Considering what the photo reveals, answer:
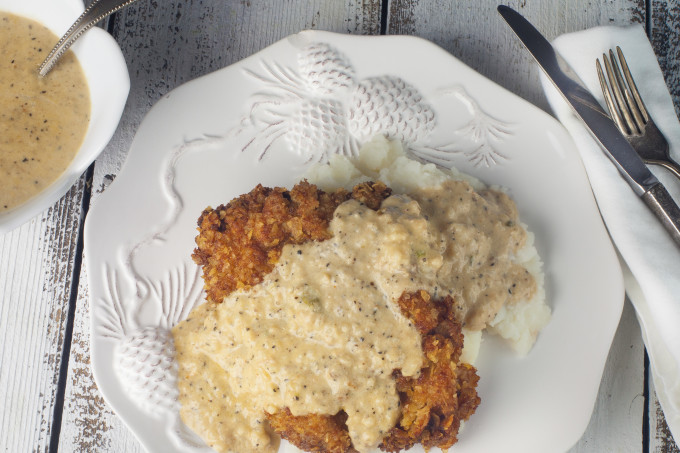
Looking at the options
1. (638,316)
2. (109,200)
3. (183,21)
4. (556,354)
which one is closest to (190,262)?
(109,200)

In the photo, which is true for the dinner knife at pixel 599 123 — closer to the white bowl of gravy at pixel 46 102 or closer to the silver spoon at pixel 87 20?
the silver spoon at pixel 87 20

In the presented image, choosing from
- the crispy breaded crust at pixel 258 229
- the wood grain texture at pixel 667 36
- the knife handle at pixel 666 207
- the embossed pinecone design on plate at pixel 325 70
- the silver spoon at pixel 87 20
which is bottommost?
the crispy breaded crust at pixel 258 229

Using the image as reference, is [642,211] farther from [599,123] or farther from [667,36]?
[667,36]

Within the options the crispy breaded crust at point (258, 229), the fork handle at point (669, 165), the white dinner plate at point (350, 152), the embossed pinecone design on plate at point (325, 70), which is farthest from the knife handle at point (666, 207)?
the embossed pinecone design on plate at point (325, 70)

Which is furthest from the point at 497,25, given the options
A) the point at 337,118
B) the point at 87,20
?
the point at 87,20

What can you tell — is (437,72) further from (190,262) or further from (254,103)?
(190,262)

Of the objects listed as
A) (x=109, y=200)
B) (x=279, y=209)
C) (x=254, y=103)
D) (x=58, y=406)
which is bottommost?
(x=58, y=406)
